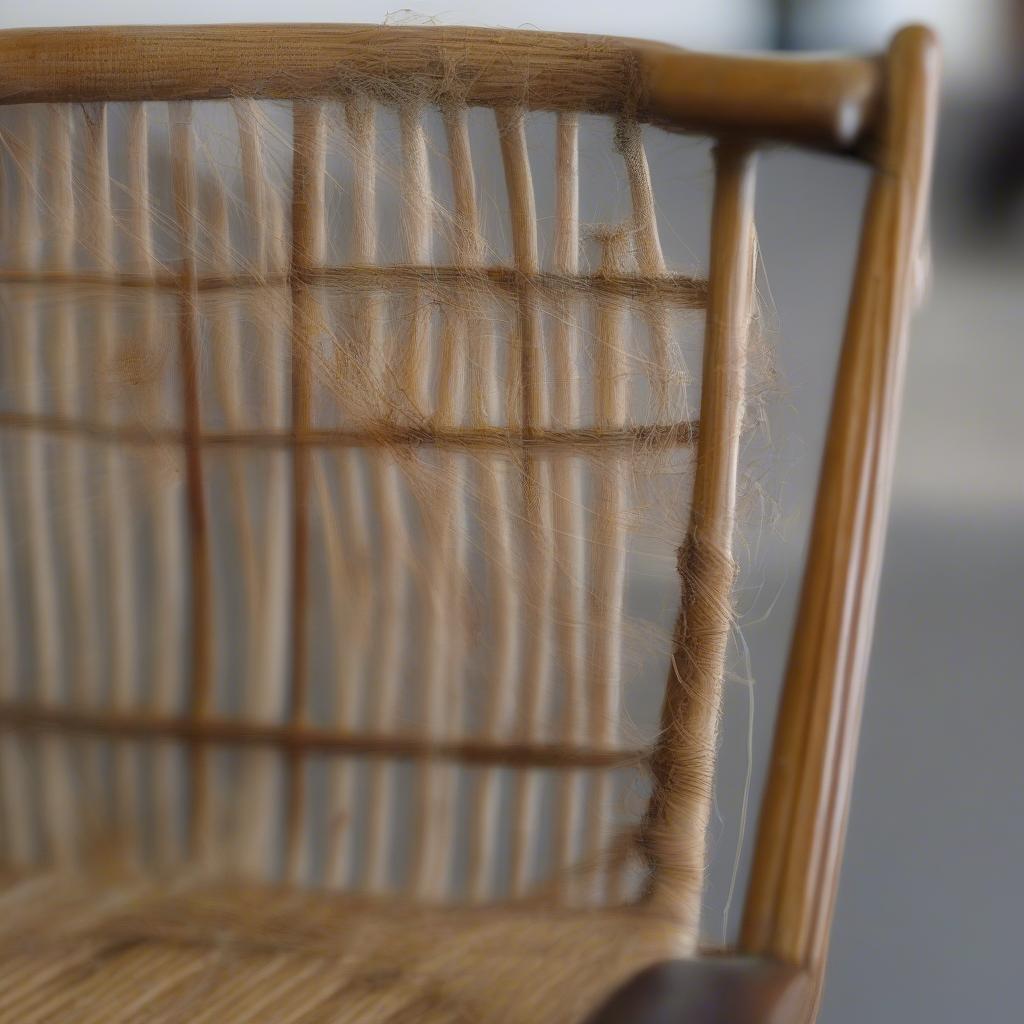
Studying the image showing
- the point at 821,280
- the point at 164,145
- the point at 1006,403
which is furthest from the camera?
the point at 1006,403

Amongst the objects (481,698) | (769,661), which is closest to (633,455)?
(481,698)

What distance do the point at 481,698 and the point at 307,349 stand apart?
0.53 feet

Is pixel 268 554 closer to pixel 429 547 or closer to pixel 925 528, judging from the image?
pixel 429 547

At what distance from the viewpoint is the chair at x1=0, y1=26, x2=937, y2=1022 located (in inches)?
15.6

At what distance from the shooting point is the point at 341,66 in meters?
0.39

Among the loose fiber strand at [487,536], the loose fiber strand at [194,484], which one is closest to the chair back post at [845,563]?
the loose fiber strand at [487,536]

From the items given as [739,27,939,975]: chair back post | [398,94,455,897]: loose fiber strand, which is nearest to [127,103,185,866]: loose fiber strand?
[398,94,455,897]: loose fiber strand

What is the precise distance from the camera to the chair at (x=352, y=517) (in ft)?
1.30

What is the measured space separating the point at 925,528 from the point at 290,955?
58 cm

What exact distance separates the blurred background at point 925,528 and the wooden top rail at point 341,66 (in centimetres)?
17

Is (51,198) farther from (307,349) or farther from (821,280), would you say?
(821,280)

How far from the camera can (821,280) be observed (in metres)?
0.66

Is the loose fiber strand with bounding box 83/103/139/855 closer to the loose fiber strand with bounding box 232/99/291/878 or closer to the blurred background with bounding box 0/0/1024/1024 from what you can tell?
the loose fiber strand with bounding box 232/99/291/878

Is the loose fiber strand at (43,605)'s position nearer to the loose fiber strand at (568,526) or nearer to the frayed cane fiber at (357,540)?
the frayed cane fiber at (357,540)
